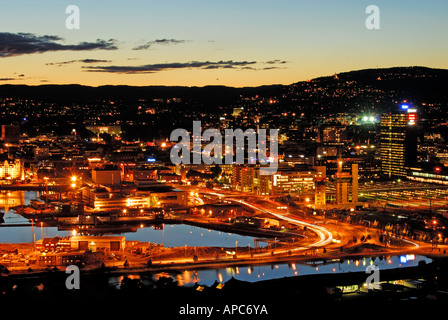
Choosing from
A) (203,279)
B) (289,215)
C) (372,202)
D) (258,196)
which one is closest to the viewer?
(203,279)

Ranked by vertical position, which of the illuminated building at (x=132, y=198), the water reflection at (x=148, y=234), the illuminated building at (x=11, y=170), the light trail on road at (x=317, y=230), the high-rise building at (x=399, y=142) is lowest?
the water reflection at (x=148, y=234)

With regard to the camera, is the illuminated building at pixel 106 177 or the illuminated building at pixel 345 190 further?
the illuminated building at pixel 106 177

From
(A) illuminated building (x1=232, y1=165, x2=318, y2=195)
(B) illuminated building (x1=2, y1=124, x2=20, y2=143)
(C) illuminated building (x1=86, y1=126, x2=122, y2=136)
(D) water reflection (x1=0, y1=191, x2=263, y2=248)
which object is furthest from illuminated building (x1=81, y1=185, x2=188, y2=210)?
(C) illuminated building (x1=86, y1=126, x2=122, y2=136)

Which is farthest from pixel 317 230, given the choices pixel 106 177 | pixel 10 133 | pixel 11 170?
pixel 10 133

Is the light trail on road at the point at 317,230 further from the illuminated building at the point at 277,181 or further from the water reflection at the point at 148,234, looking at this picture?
the illuminated building at the point at 277,181

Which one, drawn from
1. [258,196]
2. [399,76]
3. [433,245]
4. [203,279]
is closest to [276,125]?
[399,76]

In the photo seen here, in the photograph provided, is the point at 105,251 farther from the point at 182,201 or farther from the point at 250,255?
the point at 182,201

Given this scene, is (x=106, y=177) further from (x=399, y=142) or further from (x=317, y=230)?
(x=399, y=142)

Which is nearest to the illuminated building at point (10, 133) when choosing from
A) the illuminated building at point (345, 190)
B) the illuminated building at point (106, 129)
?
the illuminated building at point (106, 129)

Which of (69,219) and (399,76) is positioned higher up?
(399,76)
